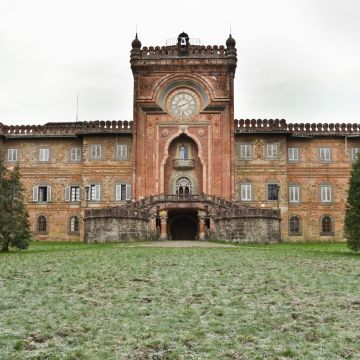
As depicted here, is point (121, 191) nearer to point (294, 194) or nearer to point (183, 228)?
point (183, 228)

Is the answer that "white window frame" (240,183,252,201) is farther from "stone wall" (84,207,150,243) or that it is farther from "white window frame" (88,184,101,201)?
"stone wall" (84,207,150,243)

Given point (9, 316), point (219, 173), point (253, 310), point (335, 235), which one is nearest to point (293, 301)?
point (253, 310)

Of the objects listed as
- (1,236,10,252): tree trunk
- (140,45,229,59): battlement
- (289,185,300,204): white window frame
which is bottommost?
(1,236,10,252): tree trunk

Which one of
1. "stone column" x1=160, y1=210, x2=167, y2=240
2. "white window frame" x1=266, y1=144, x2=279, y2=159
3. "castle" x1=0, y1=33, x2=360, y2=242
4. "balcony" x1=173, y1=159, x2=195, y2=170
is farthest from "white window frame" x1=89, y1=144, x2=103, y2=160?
"white window frame" x1=266, y1=144, x2=279, y2=159

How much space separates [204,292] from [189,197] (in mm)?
28975

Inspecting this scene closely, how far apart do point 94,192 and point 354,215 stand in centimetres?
2812

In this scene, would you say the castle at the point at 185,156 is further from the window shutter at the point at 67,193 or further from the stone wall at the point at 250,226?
the stone wall at the point at 250,226

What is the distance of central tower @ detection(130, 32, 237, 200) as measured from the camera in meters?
45.6

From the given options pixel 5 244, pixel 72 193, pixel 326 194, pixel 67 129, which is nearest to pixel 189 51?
pixel 67 129

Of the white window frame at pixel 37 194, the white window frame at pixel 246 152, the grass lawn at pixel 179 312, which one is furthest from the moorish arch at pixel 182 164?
the grass lawn at pixel 179 312

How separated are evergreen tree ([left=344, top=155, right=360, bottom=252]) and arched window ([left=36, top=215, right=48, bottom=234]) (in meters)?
30.6

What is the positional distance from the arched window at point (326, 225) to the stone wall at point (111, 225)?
746 inches

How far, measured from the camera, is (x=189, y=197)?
40.9m

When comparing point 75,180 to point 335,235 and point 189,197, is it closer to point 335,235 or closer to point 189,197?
point 189,197
